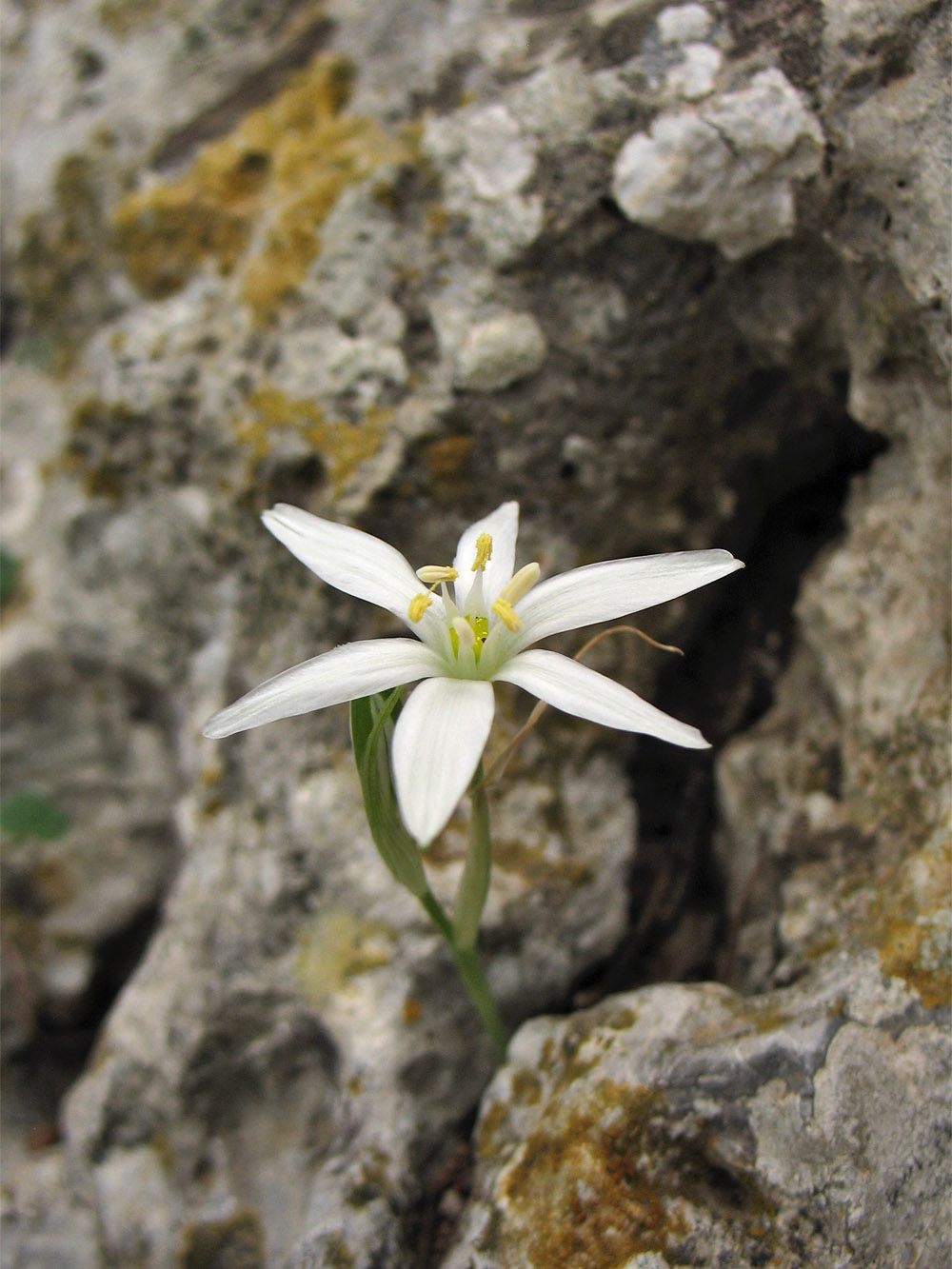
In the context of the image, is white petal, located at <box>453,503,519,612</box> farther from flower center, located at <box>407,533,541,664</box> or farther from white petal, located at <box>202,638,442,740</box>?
white petal, located at <box>202,638,442,740</box>

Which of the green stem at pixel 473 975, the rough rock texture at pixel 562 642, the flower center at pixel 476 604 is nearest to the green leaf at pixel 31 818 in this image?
the rough rock texture at pixel 562 642

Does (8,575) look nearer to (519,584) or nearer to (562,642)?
(562,642)

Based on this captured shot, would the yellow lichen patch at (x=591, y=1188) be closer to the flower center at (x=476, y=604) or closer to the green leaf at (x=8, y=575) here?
the flower center at (x=476, y=604)

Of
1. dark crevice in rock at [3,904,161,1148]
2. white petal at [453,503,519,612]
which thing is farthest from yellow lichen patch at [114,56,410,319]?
dark crevice in rock at [3,904,161,1148]

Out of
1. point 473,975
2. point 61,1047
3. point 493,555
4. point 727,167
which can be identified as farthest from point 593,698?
point 61,1047

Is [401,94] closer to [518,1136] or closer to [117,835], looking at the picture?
[117,835]

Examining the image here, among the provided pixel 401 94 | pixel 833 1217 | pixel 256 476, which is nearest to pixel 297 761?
pixel 256 476
